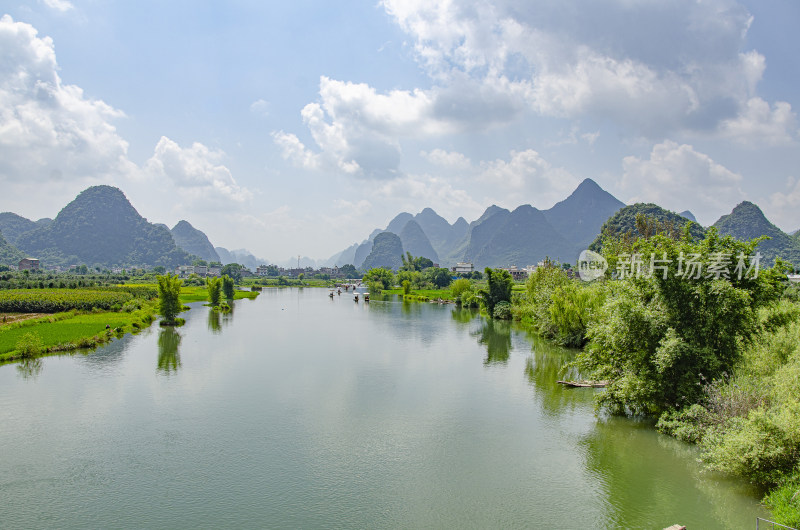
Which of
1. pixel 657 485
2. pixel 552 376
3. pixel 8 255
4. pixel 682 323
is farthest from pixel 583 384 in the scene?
pixel 8 255

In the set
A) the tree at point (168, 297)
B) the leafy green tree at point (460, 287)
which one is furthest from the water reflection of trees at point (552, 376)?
the leafy green tree at point (460, 287)

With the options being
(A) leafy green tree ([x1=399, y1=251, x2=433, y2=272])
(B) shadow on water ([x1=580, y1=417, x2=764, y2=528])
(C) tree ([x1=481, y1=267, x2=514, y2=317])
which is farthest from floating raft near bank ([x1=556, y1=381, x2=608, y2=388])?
(A) leafy green tree ([x1=399, y1=251, x2=433, y2=272])

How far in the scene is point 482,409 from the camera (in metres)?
20.2

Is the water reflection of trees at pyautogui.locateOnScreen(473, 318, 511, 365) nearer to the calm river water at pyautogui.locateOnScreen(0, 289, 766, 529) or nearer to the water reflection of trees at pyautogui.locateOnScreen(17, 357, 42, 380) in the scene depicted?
the calm river water at pyautogui.locateOnScreen(0, 289, 766, 529)

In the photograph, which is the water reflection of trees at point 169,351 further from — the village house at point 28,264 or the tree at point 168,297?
the village house at point 28,264

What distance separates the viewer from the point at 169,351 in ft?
105

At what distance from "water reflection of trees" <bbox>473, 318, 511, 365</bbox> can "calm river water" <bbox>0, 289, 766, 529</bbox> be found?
3.86m

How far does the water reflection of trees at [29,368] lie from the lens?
78.8 ft

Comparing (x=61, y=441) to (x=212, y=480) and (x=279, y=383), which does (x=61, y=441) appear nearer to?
(x=212, y=480)

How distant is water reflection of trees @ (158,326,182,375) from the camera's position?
2693 cm

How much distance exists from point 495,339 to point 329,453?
27451mm

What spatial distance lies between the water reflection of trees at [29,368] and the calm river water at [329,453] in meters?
0.15

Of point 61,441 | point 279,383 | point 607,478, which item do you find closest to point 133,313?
point 279,383

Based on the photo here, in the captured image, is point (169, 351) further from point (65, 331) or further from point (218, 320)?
point (218, 320)
